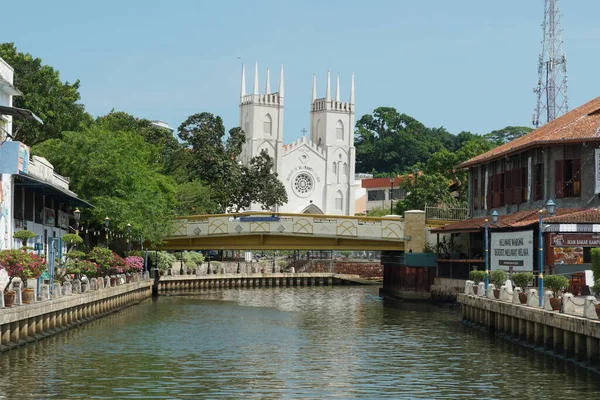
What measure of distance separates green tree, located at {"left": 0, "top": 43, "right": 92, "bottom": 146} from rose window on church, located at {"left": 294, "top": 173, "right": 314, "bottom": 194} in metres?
89.8

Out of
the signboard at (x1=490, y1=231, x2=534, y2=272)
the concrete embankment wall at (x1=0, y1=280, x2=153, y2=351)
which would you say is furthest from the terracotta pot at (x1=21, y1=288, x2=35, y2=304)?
the signboard at (x1=490, y1=231, x2=534, y2=272)

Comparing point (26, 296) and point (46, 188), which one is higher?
point (46, 188)

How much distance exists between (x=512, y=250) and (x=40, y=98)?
4101 cm

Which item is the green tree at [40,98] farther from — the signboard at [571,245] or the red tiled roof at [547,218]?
the signboard at [571,245]

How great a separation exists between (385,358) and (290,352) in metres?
3.44

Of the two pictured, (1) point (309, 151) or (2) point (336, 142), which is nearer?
(1) point (309, 151)

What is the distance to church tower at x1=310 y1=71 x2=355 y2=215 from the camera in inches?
6850

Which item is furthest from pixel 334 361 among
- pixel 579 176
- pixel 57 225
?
pixel 57 225

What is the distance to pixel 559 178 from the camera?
53500 mm

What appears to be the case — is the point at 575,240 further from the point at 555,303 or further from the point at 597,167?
the point at 555,303

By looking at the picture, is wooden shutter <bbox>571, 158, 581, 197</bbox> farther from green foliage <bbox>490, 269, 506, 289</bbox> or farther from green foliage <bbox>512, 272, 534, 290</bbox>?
green foliage <bbox>512, 272, 534, 290</bbox>

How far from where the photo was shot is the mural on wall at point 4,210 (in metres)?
47.4

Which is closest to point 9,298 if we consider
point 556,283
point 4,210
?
point 4,210

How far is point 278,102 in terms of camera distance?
178750 millimetres
